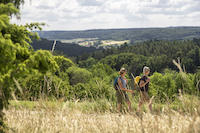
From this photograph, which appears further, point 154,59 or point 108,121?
point 154,59

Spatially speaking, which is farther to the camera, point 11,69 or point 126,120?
point 126,120

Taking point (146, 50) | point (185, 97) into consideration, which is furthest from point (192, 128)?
point (146, 50)

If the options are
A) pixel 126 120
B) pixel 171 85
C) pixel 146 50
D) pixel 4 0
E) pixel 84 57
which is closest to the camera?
pixel 126 120

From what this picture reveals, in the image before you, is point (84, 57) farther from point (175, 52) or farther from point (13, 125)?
point (13, 125)

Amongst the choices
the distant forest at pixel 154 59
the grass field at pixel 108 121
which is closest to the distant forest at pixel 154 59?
the distant forest at pixel 154 59

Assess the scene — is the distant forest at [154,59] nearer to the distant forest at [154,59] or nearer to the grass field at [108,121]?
the distant forest at [154,59]

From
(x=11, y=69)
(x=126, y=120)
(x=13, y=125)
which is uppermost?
(x=11, y=69)

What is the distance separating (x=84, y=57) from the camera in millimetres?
143750

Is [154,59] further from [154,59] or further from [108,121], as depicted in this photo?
[108,121]

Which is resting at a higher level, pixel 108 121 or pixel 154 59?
pixel 108 121

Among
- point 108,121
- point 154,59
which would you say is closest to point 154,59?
point 154,59

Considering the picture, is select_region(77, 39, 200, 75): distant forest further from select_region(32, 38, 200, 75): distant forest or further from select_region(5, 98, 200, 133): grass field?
select_region(5, 98, 200, 133): grass field

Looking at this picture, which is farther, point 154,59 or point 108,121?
point 154,59

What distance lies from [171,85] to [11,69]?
6294cm
